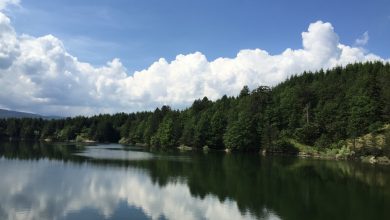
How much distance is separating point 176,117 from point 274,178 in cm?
12200

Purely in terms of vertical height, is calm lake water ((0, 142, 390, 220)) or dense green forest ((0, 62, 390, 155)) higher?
dense green forest ((0, 62, 390, 155))

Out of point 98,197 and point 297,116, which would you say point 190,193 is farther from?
point 297,116

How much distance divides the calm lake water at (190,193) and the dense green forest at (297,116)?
38.7m

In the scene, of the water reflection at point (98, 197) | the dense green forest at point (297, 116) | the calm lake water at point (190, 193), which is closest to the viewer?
the water reflection at point (98, 197)

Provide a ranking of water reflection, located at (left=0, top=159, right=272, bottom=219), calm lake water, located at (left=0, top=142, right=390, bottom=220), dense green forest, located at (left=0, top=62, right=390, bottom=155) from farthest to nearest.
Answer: dense green forest, located at (left=0, top=62, right=390, bottom=155) < calm lake water, located at (left=0, top=142, right=390, bottom=220) < water reflection, located at (left=0, top=159, right=272, bottom=219)

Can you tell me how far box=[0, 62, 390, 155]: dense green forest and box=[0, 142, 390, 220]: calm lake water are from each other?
38695 millimetres

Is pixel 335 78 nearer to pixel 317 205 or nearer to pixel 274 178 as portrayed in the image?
pixel 274 178

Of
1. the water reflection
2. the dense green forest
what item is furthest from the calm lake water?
the dense green forest

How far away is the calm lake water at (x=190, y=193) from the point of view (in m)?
39.1

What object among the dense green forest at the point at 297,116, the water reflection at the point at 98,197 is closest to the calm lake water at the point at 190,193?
the water reflection at the point at 98,197

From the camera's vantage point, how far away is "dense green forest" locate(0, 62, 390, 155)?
4419 inches

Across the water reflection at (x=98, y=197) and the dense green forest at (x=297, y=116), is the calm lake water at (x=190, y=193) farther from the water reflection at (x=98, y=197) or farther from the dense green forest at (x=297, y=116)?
the dense green forest at (x=297, y=116)

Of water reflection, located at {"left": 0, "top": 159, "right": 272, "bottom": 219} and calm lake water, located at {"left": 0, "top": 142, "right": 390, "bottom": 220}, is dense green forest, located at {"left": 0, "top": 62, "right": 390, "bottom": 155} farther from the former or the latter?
water reflection, located at {"left": 0, "top": 159, "right": 272, "bottom": 219}

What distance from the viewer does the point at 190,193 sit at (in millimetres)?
50562
